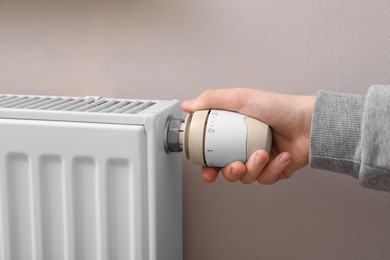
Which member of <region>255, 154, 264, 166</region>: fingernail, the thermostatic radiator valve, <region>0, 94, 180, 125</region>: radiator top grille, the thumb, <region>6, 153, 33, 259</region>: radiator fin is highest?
the thumb

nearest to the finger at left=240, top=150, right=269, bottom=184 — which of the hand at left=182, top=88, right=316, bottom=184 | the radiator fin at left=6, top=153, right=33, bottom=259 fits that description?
the hand at left=182, top=88, right=316, bottom=184

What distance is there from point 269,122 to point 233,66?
119 millimetres

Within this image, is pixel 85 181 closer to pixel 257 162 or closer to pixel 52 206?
pixel 52 206

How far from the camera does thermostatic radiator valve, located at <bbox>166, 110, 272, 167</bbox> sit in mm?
537

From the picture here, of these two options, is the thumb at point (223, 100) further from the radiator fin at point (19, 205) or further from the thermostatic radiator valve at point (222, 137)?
the radiator fin at point (19, 205)

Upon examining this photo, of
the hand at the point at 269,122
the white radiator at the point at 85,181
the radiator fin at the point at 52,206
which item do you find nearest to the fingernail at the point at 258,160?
the hand at the point at 269,122

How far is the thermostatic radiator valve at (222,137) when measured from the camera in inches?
21.1

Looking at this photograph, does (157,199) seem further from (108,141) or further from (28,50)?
(28,50)

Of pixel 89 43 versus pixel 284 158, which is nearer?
pixel 284 158

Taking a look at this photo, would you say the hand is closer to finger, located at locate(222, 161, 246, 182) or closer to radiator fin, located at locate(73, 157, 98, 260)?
finger, located at locate(222, 161, 246, 182)

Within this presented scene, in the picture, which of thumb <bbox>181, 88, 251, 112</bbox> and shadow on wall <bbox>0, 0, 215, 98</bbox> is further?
shadow on wall <bbox>0, 0, 215, 98</bbox>

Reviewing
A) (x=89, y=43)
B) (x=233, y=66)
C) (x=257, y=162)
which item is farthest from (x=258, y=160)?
(x=89, y=43)

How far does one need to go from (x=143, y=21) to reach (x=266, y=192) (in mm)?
261

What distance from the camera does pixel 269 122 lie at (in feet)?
1.92
